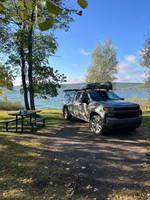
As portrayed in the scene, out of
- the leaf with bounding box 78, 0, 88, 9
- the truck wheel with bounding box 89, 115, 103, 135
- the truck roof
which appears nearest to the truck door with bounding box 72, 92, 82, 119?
the truck roof

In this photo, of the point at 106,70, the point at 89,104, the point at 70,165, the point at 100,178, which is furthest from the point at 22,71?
the point at 106,70

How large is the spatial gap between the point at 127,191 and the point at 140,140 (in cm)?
338

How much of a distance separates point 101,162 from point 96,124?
2.71m

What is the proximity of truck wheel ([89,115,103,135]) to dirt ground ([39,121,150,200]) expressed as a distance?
0.36 metres

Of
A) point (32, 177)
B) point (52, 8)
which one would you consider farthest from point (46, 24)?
point (32, 177)

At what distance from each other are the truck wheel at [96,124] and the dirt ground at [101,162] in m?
0.36

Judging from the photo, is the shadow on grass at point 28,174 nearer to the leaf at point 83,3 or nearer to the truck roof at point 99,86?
the leaf at point 83,3

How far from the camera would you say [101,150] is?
4414 mm

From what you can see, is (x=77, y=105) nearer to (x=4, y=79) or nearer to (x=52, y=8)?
(x=4, y=79)

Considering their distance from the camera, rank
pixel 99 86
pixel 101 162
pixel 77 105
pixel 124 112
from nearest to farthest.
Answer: pixel 101 162 → pixel 124 112 → pixel 99 86 → pixel 77 105

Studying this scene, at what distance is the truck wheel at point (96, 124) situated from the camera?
5969 mm

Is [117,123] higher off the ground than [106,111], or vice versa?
[106,111]

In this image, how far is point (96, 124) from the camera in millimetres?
6219

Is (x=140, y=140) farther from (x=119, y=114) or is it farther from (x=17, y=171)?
(x=17, y=171)
